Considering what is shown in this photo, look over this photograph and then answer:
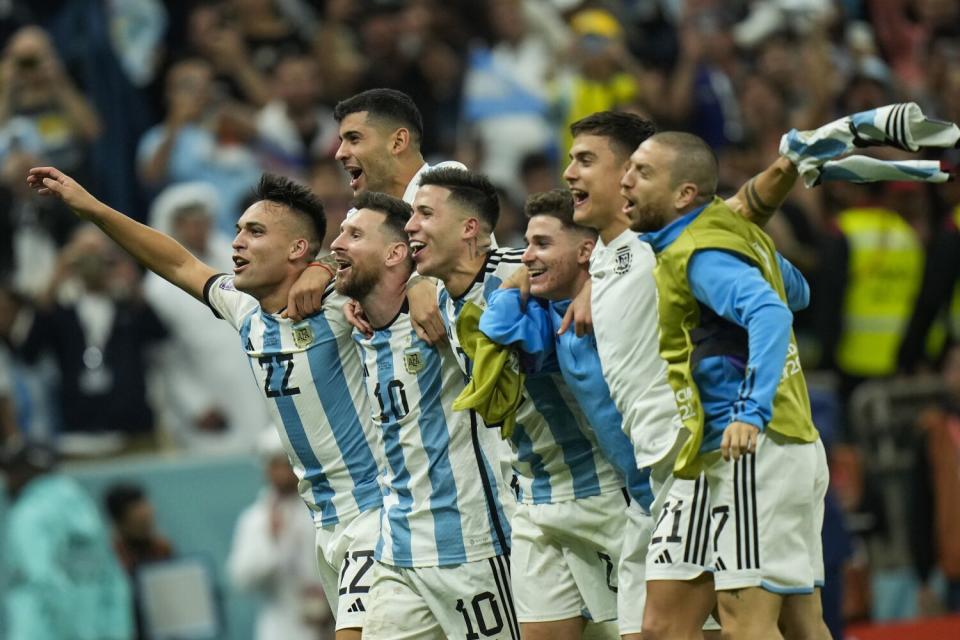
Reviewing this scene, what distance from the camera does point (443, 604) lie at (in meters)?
8.12

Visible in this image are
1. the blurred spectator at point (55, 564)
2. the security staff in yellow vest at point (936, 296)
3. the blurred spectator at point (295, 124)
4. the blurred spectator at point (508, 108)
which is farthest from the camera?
the blurred spectator at point (508, 108)

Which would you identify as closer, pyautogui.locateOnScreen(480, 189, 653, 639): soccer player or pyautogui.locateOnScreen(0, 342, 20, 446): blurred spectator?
pyautogui.locateOnScreen(480, 189, 653, 639): soccer player

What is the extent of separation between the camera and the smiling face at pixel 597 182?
7.78 metres

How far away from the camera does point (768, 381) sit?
6906 millimetres

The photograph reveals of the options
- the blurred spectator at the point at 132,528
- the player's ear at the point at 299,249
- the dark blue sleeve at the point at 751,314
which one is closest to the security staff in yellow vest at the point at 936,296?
the blurred spectator at the point at 132,528

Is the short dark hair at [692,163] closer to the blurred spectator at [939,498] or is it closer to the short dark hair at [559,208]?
the short dark hair at [559,208]

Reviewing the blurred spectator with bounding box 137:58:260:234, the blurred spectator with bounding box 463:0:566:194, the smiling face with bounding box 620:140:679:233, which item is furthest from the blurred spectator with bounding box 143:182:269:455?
the smiling face with bounding box 620:140:679:233

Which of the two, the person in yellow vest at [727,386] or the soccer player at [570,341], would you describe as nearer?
the person in yellow vest at [727,386]

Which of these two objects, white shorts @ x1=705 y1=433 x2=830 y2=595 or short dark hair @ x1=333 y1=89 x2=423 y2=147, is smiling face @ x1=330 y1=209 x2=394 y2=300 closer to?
short dark hair @ x1=333 y1=89 x2=423 y2=147

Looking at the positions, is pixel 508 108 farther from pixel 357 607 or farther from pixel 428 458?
pixel 357 607

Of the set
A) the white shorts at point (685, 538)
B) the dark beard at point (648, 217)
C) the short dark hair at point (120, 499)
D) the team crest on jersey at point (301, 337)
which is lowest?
the white shorts at point (685, 538)

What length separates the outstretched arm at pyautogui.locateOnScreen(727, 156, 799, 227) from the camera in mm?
7918

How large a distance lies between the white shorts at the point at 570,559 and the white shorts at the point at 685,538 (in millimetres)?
683

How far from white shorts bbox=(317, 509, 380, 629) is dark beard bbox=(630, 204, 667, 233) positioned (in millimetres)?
1904
